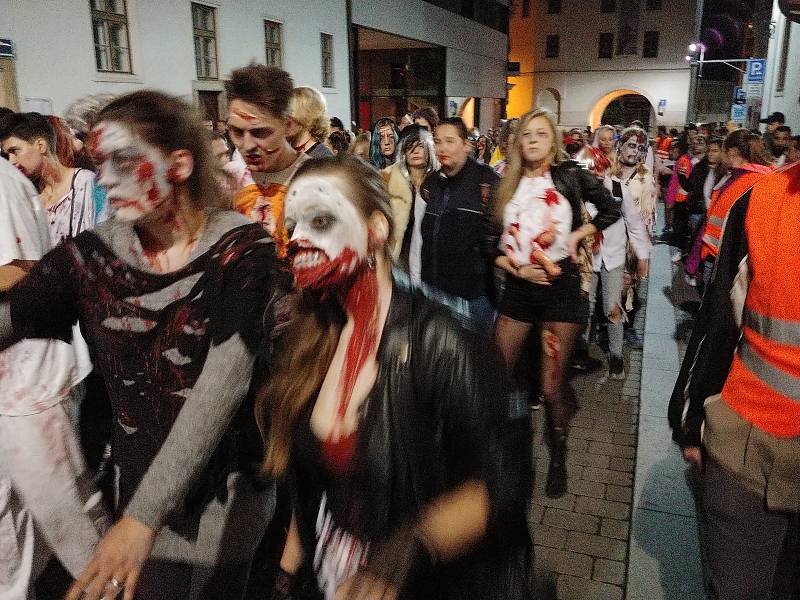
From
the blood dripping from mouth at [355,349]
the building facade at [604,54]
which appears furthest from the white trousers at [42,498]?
the building facade at [604,54]

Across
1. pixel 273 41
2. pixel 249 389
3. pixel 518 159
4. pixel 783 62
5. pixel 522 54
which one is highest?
pixel 522 54

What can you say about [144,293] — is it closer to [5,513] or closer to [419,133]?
[5,513]

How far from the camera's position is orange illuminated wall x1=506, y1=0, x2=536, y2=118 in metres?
53.5

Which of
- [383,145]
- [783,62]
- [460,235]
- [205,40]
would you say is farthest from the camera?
[783,62]

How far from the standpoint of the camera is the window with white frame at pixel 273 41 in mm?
18172

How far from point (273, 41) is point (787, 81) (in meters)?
13.6

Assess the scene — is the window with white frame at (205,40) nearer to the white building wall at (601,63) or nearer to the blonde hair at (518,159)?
the blonde hair at (518,159)

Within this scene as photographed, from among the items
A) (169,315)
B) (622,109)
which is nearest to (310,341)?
(169,315)

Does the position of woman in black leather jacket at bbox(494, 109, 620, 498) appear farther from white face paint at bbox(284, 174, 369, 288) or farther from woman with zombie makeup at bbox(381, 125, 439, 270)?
white face paint at bbox(284, 174, 369, 288)

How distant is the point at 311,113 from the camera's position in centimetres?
390

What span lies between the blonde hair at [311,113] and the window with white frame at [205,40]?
41.4 ft

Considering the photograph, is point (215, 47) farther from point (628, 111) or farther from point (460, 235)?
point (628, 111)

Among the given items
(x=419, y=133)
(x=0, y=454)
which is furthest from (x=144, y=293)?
(x=419, y=133)

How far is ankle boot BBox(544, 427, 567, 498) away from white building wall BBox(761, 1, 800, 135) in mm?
14147
